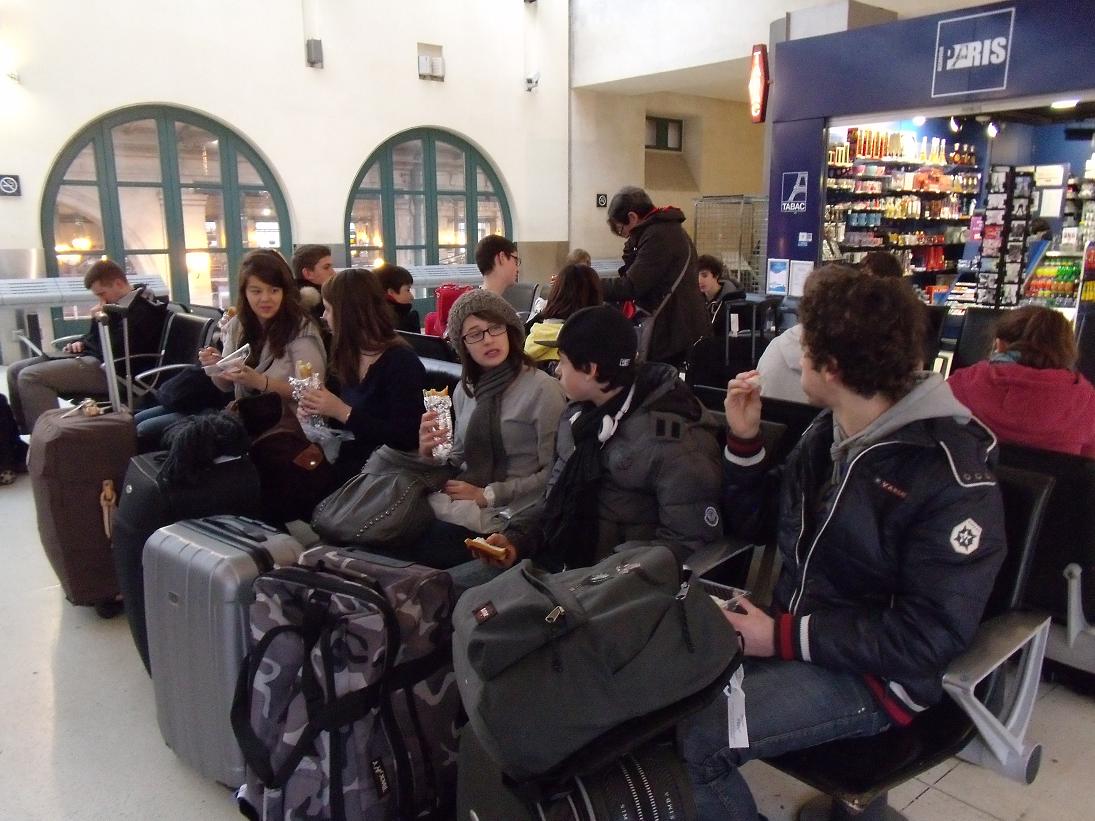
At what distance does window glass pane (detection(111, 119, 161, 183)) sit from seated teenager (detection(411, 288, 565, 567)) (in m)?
7.60

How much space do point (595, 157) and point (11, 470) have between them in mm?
8922

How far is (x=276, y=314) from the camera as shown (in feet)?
10.4

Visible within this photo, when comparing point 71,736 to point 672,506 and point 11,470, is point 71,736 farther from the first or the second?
point 11,470

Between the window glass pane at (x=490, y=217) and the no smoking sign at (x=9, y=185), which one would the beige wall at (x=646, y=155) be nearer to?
the window glass pane at (x=490, y=217)

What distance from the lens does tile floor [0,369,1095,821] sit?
6.45ft

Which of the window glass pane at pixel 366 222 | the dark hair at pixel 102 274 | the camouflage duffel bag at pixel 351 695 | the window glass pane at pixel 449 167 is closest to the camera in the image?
the camouflage duffel bag at pixel 351 695

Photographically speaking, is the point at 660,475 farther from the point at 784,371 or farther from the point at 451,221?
the point at 451,221

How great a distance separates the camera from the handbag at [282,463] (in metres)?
2.75

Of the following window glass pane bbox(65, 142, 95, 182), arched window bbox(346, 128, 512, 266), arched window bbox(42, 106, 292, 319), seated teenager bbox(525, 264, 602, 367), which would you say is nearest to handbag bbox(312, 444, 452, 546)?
seated teenager bbox(525, 264, 602, 367)

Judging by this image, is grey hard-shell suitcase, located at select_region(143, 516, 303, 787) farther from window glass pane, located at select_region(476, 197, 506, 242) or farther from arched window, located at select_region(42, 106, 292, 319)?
window glass pane, located at select_region(476, 197, 506, 242)

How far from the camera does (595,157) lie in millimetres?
11688

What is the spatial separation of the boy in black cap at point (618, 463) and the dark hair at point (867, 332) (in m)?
0.48

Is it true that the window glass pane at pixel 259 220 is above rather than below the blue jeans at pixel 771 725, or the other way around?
above

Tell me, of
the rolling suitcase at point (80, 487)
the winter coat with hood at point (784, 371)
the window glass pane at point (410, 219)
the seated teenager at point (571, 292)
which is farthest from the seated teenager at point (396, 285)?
the window glass pane at point (410, 219)
